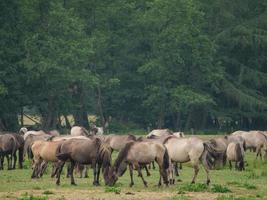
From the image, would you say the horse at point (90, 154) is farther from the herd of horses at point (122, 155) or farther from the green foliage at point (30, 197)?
the green foliage at point (30, 197)

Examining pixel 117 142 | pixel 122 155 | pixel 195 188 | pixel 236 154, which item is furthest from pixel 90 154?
pixel 117 142

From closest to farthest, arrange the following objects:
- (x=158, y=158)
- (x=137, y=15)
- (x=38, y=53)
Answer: (x=158, y=158) < (x=38, y=53) < (x=137, y=15)

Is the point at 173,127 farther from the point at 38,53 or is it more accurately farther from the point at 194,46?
the point at 38,53

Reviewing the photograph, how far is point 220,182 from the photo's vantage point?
31.2 metres

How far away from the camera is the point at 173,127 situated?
8369cm

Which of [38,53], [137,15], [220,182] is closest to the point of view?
[220,182]

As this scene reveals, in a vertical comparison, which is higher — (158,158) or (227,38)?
(227,38)

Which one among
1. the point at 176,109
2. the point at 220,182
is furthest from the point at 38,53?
the point at 220,182

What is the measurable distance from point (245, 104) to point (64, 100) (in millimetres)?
17586

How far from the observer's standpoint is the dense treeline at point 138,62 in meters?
69.2

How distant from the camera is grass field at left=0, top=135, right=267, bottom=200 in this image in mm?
25531

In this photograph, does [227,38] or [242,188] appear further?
[227,38]

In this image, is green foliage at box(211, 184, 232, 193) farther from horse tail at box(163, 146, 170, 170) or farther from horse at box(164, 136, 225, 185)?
horse tail at box(163, 146, 170, 170)

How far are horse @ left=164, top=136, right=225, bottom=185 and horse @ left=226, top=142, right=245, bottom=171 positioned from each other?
773 cm
